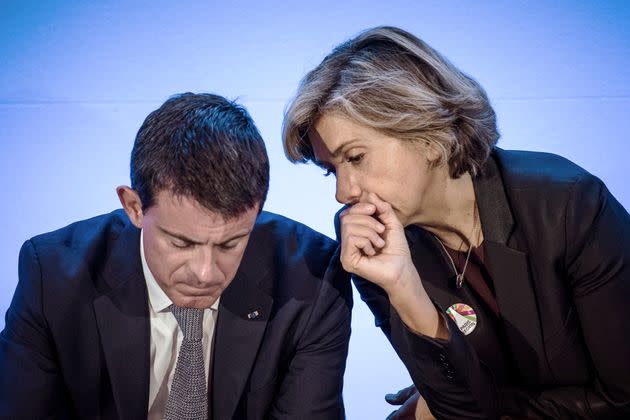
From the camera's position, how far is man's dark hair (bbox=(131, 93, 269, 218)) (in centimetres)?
198

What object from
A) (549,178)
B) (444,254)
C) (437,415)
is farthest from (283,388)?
(549,178)

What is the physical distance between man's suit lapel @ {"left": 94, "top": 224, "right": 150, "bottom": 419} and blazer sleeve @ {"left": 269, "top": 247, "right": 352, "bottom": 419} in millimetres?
394

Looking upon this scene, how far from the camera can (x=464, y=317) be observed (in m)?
2.44

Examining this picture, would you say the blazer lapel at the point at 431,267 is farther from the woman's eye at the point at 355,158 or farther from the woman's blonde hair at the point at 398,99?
the woman's eye at the point at 355,158

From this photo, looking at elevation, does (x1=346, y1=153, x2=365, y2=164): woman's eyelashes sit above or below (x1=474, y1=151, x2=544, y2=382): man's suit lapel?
above

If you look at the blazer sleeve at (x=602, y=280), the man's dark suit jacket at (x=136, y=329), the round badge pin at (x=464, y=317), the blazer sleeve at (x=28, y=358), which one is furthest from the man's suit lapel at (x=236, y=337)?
the blazer sleeve at (x=602, y=280)

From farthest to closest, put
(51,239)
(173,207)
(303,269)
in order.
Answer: (303,269), (51,239), (173,207)

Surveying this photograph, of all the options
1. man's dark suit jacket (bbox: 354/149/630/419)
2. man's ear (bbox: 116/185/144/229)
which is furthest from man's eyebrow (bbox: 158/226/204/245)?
man's dark suit jacket (bbox: 354/149/630/419)

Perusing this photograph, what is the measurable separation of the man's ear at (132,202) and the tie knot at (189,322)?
30 cm

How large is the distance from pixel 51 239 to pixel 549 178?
1.42 metres

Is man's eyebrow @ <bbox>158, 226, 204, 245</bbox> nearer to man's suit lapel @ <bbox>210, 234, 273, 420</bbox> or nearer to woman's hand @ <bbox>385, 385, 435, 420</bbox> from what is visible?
man's suit lapel @ <bbox>210, 234, 273, 420</bbox>

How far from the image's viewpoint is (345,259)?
7.39 feet

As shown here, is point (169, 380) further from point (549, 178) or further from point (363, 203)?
point (549, 178)

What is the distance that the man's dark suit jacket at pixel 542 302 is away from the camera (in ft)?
7.50
